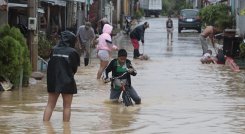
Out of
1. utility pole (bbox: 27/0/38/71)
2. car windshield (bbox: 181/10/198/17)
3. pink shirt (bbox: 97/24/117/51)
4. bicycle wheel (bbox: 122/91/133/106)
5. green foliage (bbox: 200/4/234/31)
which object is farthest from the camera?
car windshield (bbox: 181/10/198/17)

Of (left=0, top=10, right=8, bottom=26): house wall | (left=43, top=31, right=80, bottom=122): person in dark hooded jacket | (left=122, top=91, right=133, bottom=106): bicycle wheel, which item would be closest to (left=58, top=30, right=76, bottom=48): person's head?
(left=43, top=31, right=80, bottom=122): person in dark hooded jacket

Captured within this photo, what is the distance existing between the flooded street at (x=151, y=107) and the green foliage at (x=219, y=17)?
16.1 meters

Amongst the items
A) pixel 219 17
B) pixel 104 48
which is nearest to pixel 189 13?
pixel 219 17

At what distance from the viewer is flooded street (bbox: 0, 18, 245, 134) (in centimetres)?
1170

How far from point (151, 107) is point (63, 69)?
3169 millimetres

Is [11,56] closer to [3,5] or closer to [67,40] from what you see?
[3,5]

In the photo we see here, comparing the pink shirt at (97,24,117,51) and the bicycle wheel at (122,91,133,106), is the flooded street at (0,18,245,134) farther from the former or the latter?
the pink shirt at (97,24,117,51)

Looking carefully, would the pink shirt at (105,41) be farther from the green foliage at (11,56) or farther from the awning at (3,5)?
the awning at (3,5)

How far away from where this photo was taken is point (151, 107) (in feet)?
47.2

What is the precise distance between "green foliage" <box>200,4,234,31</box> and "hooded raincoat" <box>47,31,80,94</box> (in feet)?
88.7

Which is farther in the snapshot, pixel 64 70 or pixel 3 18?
pixel 3 18

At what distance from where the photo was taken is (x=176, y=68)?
79.3ft

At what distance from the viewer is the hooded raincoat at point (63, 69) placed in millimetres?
11680

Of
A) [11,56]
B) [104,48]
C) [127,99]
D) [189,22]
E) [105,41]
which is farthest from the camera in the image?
[189,22]
